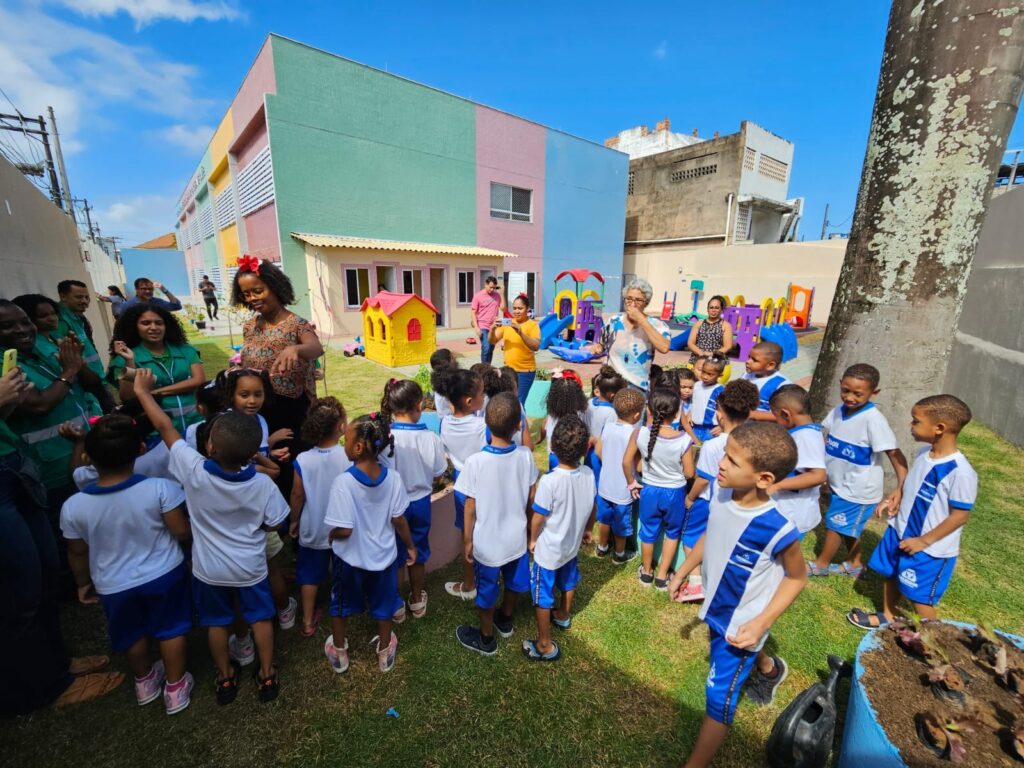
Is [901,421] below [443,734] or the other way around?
the other way around

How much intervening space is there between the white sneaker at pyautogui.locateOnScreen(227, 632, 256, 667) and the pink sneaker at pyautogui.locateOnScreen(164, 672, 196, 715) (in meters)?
0.23

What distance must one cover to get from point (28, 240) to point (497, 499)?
6.97 m

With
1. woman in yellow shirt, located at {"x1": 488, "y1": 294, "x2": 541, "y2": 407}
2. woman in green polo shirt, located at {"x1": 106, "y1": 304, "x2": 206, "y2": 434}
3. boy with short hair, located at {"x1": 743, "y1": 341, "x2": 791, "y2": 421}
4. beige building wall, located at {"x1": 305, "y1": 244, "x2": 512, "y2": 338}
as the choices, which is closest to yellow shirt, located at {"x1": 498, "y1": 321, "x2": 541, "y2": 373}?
woman in yellow shirt, located at {"x1": 488, "y1": 294, "x2": 541, "y2": 407}

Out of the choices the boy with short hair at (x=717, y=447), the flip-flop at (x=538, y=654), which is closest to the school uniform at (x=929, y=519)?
the boy with short hair at (x=717, y=447)

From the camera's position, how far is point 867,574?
3117mm

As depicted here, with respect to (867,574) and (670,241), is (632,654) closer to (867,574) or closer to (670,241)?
(867,574)

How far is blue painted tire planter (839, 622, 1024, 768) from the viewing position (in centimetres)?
149

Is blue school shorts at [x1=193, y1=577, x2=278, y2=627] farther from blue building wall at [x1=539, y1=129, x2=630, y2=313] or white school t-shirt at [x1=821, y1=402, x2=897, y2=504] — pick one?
blue building wall at [x1=539, y1=129, x2=630, y2=313]

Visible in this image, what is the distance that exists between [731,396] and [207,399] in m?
3.17

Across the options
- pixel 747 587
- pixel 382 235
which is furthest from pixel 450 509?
pixel 382 235

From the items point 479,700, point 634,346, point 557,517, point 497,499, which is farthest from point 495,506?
point 634,346

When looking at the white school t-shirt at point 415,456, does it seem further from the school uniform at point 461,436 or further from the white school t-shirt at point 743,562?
the white school t-shirt at point 743,562

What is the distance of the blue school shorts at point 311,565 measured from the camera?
2.44 meters

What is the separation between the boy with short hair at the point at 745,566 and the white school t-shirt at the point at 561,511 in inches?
27.1
